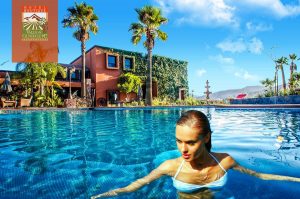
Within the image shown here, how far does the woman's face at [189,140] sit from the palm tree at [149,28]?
22.8m

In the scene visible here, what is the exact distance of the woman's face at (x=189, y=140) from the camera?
74.0 inches

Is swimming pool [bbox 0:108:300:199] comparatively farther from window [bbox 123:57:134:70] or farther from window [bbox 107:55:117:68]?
window [bbox 123:57:134:70]

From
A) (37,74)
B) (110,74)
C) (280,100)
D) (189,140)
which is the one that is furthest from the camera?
(110,74)

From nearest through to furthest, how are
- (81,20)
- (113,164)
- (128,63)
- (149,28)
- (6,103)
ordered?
(113,164) < (6,103) < (81,20) < (149,28) < (128,63)

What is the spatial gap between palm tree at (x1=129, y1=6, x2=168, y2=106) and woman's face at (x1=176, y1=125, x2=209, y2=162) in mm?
22755

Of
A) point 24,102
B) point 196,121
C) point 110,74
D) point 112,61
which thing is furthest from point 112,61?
point 196,121

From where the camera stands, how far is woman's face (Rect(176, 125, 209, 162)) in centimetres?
188


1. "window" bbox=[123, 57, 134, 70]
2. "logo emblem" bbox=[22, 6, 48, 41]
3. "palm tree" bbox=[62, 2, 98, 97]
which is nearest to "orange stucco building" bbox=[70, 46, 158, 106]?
"window" bbox=[123, 57, 134, 70]

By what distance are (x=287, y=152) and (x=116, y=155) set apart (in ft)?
9.70

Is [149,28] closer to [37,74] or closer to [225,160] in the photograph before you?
[37,74]

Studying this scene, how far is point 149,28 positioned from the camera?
25391mm

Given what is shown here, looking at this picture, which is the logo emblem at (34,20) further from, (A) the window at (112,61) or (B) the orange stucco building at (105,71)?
(A) the window at (112,61)

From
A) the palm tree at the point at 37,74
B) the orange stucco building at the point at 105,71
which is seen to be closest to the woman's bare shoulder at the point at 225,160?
the palm tree at the point at 37,74

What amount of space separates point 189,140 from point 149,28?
24.6m
